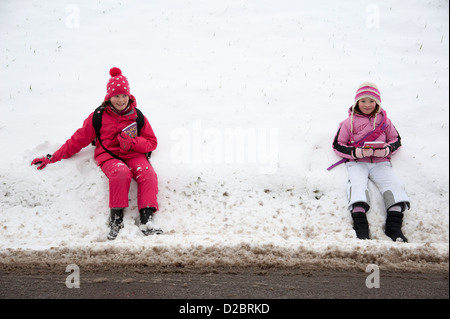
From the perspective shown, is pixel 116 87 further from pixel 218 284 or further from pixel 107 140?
pixel 218 284

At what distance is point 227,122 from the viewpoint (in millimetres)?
5789

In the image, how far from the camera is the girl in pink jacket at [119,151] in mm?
4395

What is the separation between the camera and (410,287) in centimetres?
315

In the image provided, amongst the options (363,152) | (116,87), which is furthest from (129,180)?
(363,152)

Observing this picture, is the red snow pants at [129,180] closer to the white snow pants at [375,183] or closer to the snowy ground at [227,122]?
the snowy ground at [227,122]

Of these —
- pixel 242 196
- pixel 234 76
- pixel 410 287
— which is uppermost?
pixel 234 76

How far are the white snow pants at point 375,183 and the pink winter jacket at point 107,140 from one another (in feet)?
9.18

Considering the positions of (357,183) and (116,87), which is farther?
(116,87)

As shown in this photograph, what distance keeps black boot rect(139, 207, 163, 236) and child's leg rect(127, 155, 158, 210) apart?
0.06m

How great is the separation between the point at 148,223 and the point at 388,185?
10.2 ft

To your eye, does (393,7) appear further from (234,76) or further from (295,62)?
(234,76)

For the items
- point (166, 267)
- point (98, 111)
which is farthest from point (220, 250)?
point (98, 111)

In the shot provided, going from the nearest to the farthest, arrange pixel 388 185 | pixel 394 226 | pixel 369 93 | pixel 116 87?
pixel 394 226 < pixel 388 185 < pixel 116 87 < pixel 369 93

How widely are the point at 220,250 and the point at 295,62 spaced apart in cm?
496
